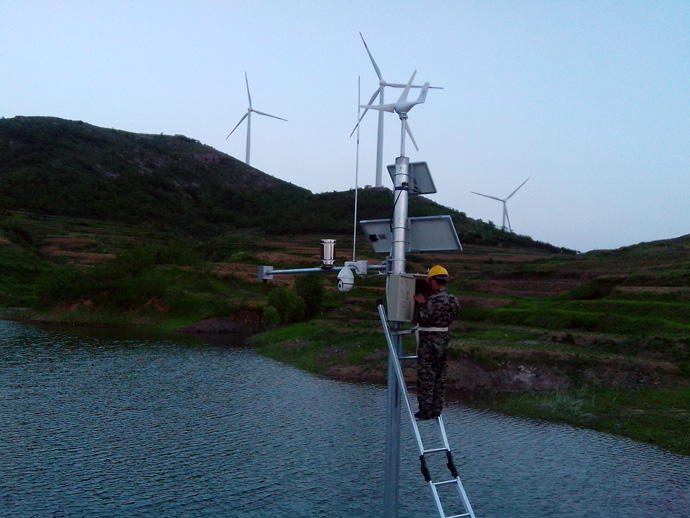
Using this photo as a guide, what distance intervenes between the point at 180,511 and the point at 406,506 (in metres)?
5.11

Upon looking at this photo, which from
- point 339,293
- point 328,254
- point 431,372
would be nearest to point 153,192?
point 339,293

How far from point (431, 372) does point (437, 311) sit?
1.02 m

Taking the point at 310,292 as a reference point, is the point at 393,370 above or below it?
below

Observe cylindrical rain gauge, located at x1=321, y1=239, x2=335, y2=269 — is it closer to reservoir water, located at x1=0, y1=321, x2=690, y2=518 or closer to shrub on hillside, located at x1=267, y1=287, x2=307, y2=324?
reservoir water, located at x1=0, y1=321, x2=690, y2=518

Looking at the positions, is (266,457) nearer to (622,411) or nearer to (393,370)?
(393,370)

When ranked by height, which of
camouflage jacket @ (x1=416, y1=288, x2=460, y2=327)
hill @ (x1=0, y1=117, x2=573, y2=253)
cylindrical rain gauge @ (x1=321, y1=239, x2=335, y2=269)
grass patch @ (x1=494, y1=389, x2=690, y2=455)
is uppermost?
hill @ (x1=0, y1=117, x2=573, y2=253)

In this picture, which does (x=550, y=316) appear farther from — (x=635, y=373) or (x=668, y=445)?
(x=668, y=445)

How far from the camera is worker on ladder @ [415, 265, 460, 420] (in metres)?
10.7

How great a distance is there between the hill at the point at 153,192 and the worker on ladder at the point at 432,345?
356 ft

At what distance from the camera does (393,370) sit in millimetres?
10344

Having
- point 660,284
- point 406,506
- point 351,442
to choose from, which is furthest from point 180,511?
point 660,284

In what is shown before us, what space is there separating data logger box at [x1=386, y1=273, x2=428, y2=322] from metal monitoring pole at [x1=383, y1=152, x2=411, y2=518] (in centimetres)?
17

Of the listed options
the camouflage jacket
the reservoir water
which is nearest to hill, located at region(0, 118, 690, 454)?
the reservoir water

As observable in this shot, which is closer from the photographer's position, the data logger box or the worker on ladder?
the data logger box
